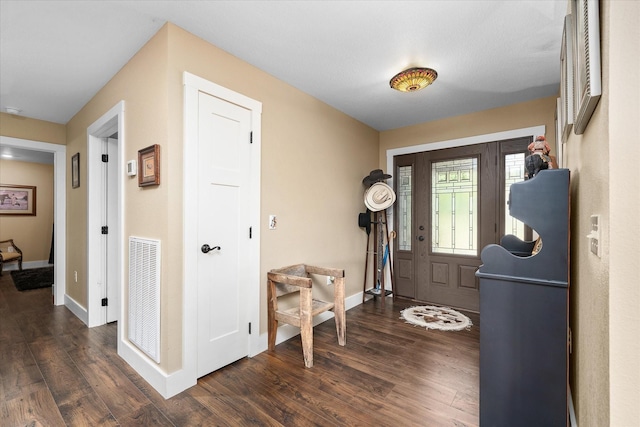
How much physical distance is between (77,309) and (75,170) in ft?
5.55

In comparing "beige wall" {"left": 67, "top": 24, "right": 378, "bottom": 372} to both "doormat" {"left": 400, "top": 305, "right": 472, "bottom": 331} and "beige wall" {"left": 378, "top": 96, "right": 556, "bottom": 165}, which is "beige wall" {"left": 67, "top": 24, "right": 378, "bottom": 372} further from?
"doormat" {"left": 400, "top": 305, "right": 472, "bottom": 331}

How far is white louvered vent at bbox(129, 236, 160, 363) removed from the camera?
80.4 inches

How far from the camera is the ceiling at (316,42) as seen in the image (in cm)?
187

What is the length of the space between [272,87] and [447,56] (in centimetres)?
156

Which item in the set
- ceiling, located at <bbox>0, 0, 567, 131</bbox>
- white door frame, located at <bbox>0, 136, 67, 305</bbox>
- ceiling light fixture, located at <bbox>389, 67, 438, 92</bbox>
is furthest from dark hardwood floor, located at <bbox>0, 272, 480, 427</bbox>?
ceiling, located at <bbox>0, 0, 567, 131</bbox>

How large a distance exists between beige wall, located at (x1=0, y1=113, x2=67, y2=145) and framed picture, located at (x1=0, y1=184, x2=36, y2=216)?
386 centimetres

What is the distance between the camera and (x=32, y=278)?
5.39m

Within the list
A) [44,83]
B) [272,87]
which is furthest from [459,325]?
[44,83]

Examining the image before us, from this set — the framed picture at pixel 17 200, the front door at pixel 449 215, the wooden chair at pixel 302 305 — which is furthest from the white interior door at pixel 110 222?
the framed picture at pixel 17 200

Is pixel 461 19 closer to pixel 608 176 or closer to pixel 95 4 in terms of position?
pixel 608 176

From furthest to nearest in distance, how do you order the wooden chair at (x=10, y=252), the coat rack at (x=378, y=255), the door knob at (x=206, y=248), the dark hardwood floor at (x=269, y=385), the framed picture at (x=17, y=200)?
1. the framed picture at (x=17, y=200)
2. the wooden chair at (x=10, y=252)
3. the coat rack at (x=378, y=255)
4. the door knob at (x=206, y=248)
5. the dark hardwood floor at (x=269, y=385)

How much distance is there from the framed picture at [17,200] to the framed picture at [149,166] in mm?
6584

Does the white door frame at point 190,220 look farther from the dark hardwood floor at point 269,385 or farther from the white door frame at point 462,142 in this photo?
the white door frame at point 462,142

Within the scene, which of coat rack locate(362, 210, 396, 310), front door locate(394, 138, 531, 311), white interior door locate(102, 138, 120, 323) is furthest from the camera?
coat rack locate(362, 210, 396, 310)
